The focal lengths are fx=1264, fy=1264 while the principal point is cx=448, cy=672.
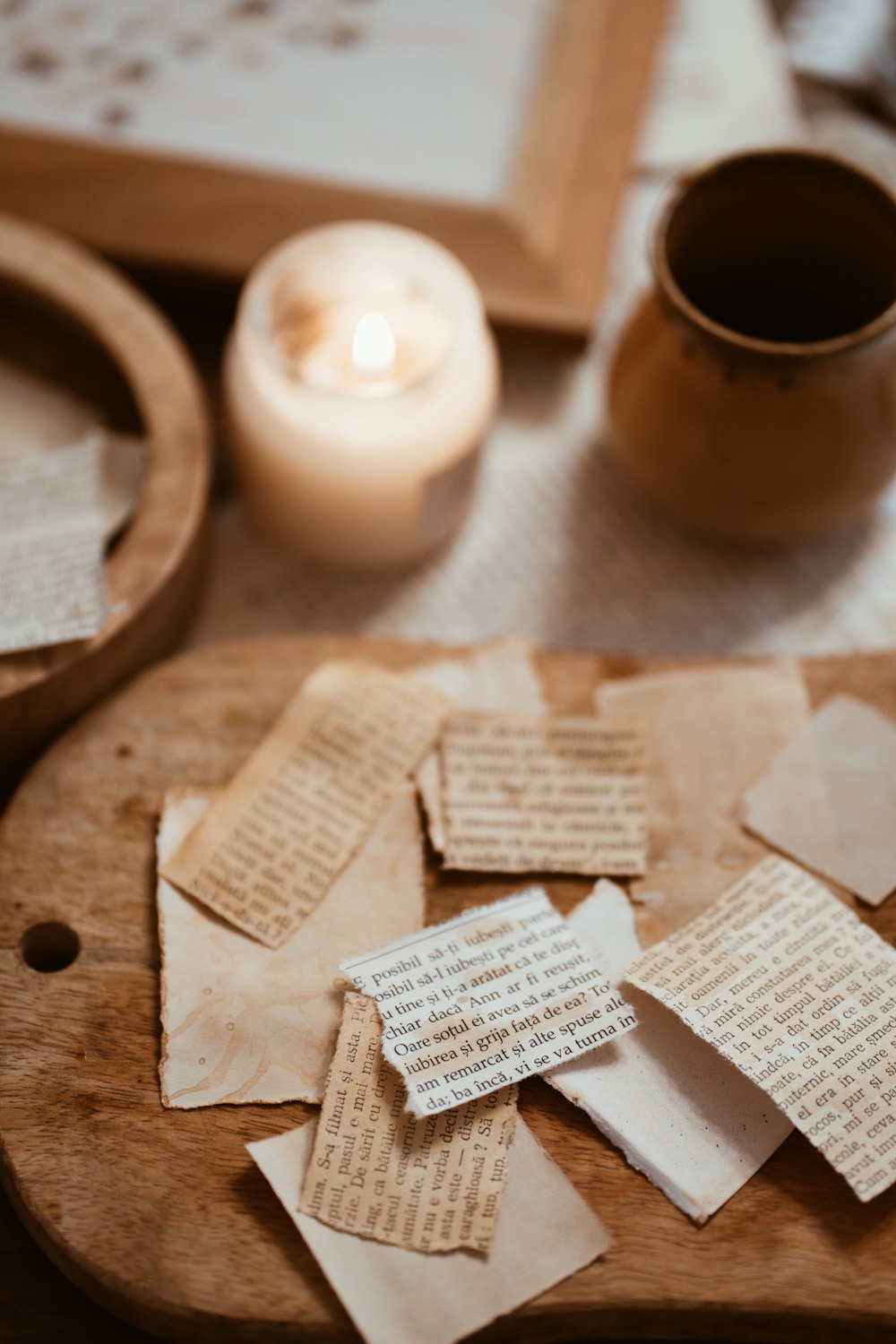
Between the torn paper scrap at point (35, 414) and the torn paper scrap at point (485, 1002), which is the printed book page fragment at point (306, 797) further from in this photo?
the torn paper scrap at point (35, 414)

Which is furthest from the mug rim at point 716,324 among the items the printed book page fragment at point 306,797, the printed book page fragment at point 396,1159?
the printed book page fragment at point 396,1159

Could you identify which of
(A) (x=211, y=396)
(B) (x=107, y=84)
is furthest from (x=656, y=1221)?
(B) (x=107, y=84)

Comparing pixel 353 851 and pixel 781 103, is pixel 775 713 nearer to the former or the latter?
pixel 353 851

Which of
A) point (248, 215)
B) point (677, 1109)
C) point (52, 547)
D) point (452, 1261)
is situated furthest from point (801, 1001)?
point (248, 215)

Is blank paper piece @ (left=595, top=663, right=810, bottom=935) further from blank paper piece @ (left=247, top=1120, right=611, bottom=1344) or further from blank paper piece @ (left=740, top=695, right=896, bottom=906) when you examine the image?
blank paper piece @ (left=247, top=1120, right=611, bottom=1344)

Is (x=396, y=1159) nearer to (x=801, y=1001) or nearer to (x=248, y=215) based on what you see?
(x=801, y=1001)

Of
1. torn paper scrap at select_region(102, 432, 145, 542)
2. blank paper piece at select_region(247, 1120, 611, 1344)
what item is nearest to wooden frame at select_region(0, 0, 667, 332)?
torn paper scrap at select_region(102, 432, 145, 542)
